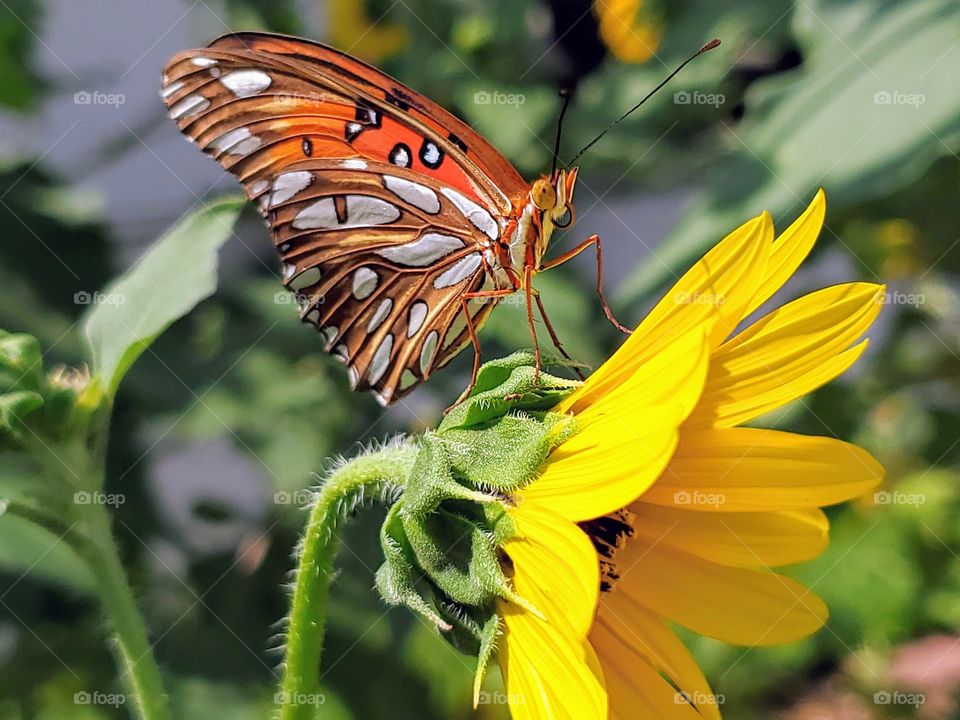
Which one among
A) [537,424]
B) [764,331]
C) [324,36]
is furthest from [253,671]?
[324,36]

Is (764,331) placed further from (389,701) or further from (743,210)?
(389,701)

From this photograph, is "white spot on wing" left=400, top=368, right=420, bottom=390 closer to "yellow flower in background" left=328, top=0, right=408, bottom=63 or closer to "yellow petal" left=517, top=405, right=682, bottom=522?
"yellow petal" left=517, top=405, right=682, bottom=522

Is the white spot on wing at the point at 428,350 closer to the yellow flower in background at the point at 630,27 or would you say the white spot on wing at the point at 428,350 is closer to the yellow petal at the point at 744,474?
the yellow petal at the point at 744,474

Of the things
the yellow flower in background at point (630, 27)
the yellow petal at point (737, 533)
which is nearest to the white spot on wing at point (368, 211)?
the yellow petal at point (737, 533)

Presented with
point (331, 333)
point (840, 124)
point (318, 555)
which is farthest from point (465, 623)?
point (840, 124)

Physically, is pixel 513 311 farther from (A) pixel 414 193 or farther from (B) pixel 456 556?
(B) pixel 456 556

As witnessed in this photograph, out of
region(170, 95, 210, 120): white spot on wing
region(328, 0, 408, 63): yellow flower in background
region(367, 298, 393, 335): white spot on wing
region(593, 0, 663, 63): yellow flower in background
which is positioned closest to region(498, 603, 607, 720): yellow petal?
region(367, 298, 393, 335): white spot on wing

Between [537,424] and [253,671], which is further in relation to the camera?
[253,671]
